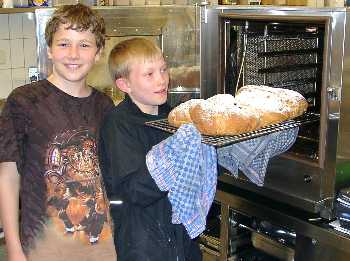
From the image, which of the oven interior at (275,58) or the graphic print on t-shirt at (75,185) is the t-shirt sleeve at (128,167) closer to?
the graphic print on t-shirt at (75,185)

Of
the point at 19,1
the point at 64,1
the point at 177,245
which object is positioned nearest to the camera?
the point at 177,245

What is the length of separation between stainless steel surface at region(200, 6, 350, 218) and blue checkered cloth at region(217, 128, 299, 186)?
4 centimetres

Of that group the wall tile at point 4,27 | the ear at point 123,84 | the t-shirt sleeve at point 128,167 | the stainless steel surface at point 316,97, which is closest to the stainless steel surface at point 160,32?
the stainless steel surface at point 316,97

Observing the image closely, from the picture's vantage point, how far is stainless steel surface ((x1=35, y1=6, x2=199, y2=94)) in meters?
1.36

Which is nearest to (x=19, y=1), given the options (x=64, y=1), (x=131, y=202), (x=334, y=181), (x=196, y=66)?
(x=64, y=1)

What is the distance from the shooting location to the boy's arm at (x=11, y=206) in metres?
1.11

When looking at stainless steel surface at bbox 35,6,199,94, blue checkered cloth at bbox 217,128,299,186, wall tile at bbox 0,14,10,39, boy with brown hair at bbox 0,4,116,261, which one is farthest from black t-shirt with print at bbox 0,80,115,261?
wall tile at bbox 0,14,10,39

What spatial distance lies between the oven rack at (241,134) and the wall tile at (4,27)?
159 centimetres

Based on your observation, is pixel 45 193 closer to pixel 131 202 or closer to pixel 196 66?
pixel 131 202

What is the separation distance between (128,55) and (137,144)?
0.71 feet

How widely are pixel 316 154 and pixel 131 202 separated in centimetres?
51

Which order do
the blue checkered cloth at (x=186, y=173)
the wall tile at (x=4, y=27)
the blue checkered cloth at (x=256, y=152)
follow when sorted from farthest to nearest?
the wall tile at (x=4, y=27)
the blue checkered cloth at (x=256, y=152)
the blue checkered cloth at (x=186, y=173)

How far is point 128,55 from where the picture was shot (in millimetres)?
1105

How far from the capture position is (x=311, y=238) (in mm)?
1240
